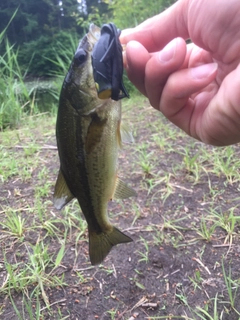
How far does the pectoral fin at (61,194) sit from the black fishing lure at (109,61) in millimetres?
376

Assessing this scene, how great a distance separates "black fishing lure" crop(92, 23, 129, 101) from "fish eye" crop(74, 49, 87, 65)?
0.38 ft

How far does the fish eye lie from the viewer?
3.70 feet

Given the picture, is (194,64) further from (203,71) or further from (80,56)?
(80,56)

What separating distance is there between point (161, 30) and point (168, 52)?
0.35 meters

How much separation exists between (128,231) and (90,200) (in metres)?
0.83

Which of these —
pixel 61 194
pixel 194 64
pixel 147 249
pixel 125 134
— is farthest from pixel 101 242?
pixel 194 64

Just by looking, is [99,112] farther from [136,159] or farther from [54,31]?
[54,31]

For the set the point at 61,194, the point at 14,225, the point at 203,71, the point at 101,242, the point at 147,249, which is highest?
the point at 203,71

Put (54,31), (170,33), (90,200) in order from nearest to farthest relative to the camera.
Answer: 1. (90,200)
2. (170,33)
3. (54,31)

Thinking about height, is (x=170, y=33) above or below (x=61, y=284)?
above

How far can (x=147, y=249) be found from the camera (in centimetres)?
189

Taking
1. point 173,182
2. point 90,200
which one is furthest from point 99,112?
point 173,182

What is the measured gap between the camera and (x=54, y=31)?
21250 mm

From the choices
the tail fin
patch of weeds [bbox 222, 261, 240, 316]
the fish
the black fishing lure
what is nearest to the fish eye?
the fish
